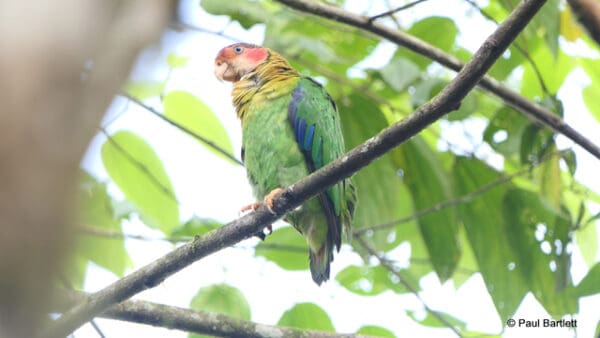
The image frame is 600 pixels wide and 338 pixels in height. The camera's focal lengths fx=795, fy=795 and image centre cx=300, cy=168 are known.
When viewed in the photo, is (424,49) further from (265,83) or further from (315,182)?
(315,182)

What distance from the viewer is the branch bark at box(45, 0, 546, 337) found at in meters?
2.92

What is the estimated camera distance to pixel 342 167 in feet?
10.4

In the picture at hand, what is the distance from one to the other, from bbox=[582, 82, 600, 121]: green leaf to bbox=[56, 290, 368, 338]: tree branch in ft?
8.39

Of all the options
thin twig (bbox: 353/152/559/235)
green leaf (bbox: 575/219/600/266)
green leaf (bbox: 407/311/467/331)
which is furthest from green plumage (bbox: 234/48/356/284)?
green leaf (bbox: 575/219/600/266)

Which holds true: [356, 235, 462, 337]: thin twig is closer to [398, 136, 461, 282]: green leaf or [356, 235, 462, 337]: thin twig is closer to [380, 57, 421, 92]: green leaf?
[398, 136, 461, 282]: green leaf

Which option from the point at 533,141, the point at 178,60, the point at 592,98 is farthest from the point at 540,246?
the point at 178,60

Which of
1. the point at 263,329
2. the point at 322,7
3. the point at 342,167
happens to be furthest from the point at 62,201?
the point at 322,7

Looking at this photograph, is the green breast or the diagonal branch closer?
the diagonal branch

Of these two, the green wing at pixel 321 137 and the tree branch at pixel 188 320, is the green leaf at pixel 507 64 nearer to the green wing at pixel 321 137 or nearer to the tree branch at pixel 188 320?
the green wing at pixel 321 137

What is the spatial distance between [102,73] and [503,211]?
4584mm

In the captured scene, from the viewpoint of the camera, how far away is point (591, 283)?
383cm

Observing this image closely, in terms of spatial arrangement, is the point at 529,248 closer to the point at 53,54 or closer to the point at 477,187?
the point at 477,187

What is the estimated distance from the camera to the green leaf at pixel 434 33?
16.4 ft

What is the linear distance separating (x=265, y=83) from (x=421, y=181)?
3.94 ft
